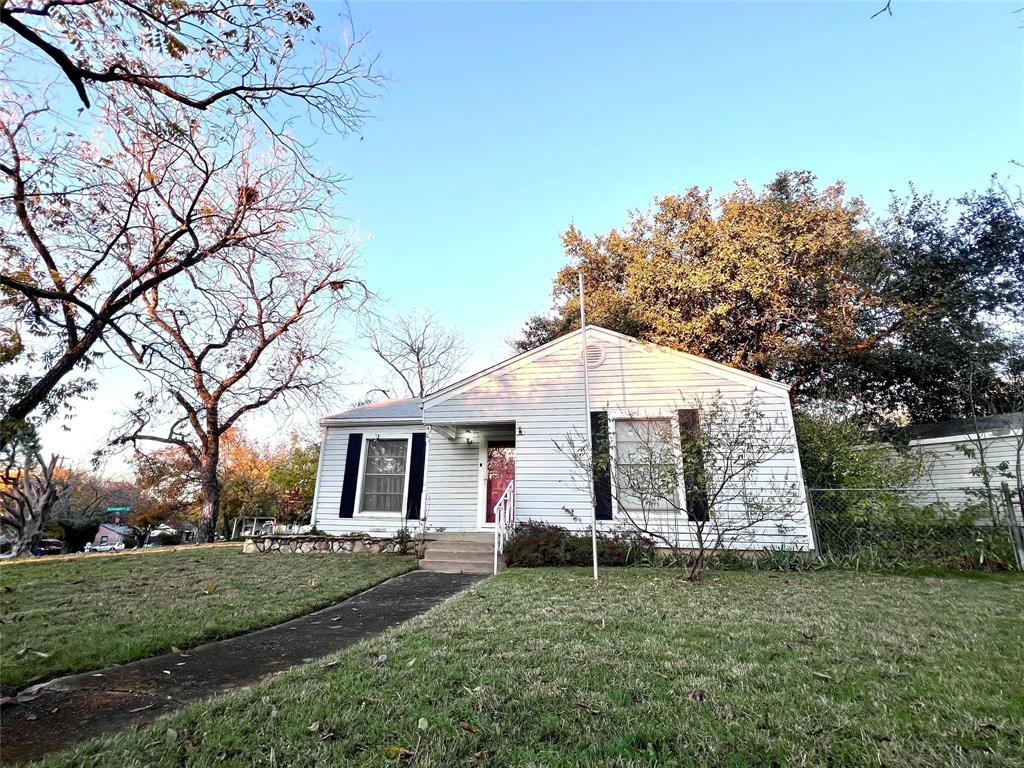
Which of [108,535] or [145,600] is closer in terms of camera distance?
[145,600]

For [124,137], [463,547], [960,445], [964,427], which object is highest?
[124,137]

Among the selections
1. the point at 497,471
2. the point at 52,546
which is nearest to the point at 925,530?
the point at 497,471

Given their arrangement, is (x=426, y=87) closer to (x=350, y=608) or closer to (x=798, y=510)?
(x=350, y=608)

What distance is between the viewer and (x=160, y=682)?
3053 mm

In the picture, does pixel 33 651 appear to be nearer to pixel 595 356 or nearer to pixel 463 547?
pixel 463 547

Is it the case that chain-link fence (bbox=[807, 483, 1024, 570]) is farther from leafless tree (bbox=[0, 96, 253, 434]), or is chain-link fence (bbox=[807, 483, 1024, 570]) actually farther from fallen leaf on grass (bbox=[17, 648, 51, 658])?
leafless tree (bbox=[0, 96, 253, 434])

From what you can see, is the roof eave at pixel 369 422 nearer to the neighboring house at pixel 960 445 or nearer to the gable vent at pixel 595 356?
the gable vent at pixel 595 356

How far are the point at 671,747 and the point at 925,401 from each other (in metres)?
18.1

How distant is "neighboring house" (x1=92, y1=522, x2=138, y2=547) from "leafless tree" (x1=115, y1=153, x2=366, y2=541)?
11.0m

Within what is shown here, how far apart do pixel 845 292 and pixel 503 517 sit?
509 inches

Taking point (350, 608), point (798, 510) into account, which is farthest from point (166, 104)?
point (798, 510)

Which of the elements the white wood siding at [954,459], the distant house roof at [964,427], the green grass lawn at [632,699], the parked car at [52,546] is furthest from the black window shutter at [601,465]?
the parked car at [52,546]

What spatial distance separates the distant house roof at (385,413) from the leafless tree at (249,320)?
2.47 metres

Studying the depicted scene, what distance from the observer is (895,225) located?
14680 millimetres
